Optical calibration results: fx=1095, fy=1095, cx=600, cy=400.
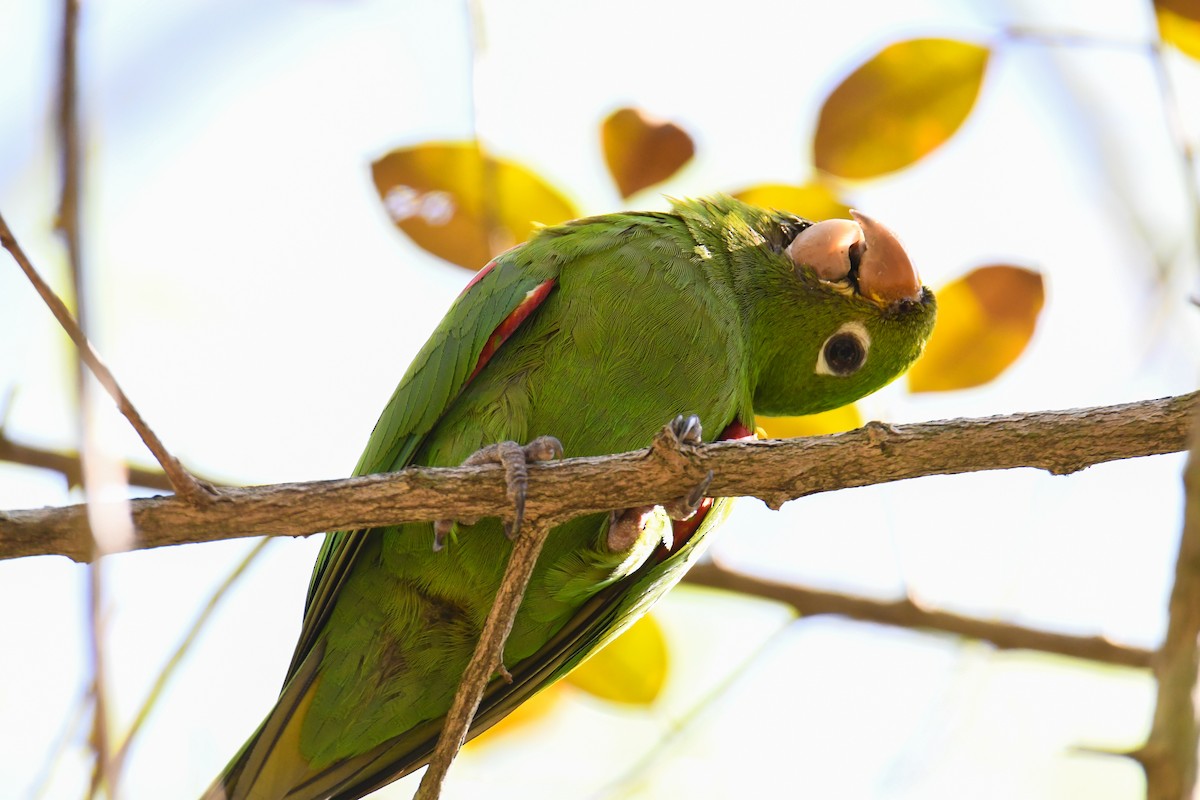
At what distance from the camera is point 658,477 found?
8.79ft

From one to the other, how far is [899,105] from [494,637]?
2080mm

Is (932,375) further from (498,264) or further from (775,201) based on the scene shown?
(498,264)

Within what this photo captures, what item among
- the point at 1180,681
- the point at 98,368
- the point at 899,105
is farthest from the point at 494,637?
the point at 899,105

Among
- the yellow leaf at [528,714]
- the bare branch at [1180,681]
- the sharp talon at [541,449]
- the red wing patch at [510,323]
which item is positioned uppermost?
the red wing patch at [510,323]

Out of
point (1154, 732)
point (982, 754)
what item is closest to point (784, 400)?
point (1154, 732)

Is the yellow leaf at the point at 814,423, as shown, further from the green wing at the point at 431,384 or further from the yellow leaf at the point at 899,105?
the green wing at the point at 431,384

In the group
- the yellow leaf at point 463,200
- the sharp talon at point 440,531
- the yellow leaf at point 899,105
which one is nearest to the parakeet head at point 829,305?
the yellow leaf at point 899,105

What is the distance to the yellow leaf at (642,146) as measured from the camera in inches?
138

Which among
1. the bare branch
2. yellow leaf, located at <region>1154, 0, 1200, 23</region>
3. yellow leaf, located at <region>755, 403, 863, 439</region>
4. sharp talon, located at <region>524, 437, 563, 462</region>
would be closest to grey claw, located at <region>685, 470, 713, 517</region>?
sharp talon, located at <region>524, 437, 563, 462</region>

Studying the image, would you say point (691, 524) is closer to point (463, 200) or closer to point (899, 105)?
point (463, 200)

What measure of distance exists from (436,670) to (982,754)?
4.03 metres

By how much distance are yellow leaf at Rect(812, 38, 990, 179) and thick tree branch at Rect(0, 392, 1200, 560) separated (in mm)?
1267

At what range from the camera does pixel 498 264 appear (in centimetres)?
351

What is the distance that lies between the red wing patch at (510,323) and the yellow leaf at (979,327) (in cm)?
138
